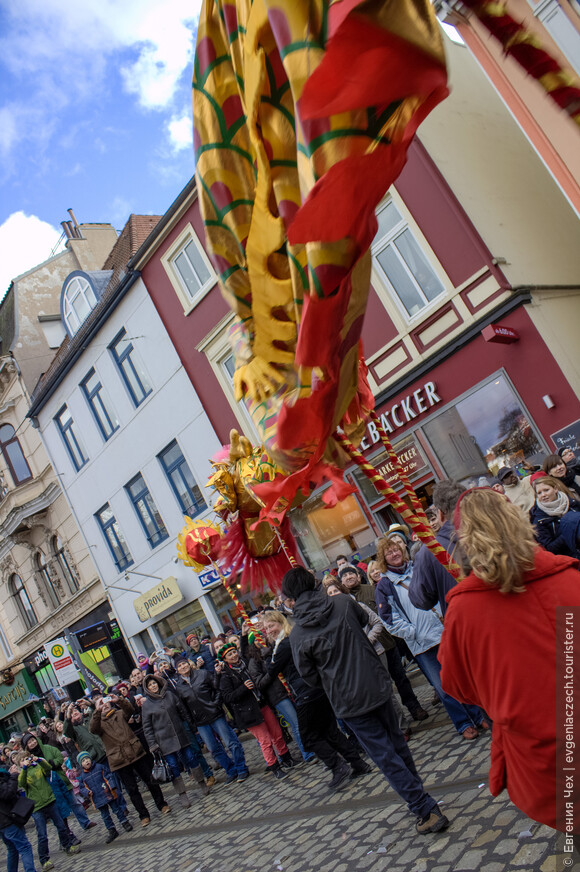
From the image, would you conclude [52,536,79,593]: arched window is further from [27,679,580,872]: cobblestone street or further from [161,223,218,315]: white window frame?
[27,679,580,872]: cobblestone street

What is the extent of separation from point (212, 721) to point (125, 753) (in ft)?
4.30

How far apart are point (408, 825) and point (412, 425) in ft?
26.7

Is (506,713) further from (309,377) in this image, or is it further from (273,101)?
(273,101)

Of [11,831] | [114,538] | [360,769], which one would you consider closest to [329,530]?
[11,831]

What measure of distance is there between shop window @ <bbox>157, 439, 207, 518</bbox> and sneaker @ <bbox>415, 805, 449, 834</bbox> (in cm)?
1304

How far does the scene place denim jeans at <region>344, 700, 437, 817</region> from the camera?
14.1 feet

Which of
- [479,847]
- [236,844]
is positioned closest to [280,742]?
[236,844]

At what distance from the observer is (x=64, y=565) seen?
938 inches

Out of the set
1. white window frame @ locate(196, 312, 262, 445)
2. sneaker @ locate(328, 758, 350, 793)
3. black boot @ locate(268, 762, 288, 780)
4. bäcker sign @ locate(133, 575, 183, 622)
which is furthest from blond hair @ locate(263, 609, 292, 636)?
bäcker sign @ locate(133, 575, 183, 622)

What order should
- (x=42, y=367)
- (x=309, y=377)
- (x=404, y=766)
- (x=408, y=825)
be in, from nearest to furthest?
(x=309, y=377) < (x=404, y=766) < (x=408, y=825) < (x=42, y=367)

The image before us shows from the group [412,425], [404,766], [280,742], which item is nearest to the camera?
[404,766]

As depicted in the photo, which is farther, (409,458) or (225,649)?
(409,458)

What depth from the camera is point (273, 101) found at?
6.94 ft

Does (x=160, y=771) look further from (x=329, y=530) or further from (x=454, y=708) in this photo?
(x=329, y=530)
